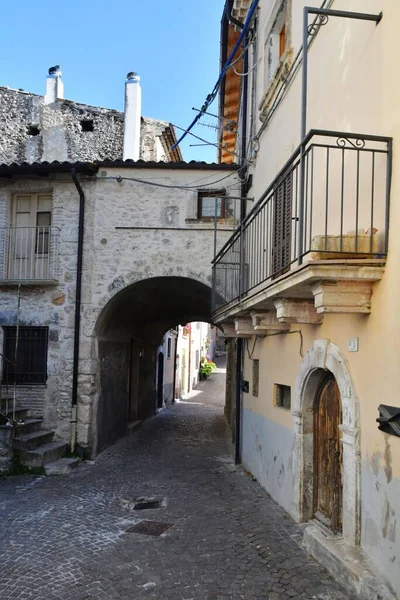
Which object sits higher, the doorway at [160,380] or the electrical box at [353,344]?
the electrical box at [353,344]

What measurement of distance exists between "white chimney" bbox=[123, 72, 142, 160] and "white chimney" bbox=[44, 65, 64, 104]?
7.61 feet

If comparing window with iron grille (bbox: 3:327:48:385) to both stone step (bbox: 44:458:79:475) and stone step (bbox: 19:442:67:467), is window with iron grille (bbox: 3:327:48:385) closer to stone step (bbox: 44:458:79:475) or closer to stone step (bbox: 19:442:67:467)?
stone step (bbox: 19:442:67:467)

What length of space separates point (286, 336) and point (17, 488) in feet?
16.0

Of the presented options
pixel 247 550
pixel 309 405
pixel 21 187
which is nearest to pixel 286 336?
pixel 309 405

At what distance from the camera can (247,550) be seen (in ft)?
18.0

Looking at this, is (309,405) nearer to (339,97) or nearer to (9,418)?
(339,97)

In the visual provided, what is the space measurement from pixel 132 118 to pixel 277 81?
1070 cm

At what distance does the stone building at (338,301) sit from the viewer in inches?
155

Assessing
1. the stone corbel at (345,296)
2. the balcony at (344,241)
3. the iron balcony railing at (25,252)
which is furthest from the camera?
the iron balcony railing at (25,252)

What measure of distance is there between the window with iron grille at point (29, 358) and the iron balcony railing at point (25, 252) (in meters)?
1.15

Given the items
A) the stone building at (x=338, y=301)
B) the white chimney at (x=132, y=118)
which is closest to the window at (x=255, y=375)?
the stone building at (x=338, y=301)

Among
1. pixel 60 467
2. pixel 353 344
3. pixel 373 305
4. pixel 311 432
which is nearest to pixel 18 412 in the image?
pixel 60 467

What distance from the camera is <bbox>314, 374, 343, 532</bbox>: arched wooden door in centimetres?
530

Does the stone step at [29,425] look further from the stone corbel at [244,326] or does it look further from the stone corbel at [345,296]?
the stone corbel at [345,296]
